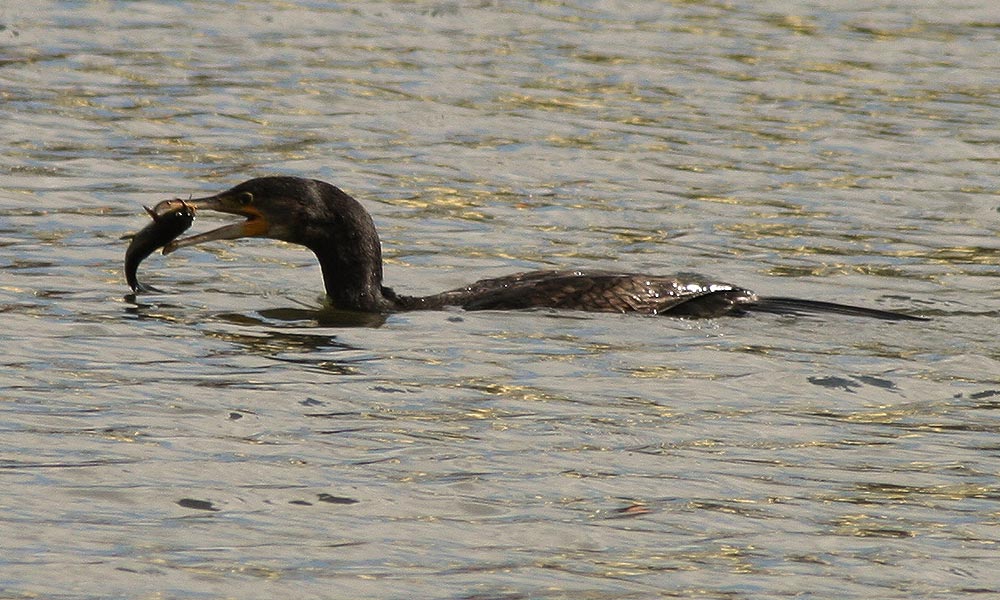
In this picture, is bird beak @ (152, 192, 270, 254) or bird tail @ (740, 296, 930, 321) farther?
bird beak @ (152, 192, 270, 254)

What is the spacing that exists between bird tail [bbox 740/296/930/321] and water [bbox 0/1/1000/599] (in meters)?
0.12

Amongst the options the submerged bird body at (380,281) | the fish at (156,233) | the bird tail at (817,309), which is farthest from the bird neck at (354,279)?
the bird tail at (817,309)

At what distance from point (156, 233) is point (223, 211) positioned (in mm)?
382

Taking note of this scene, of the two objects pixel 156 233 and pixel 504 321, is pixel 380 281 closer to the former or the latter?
pixel 504 321

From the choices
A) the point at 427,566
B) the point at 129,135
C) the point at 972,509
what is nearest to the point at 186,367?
the point at 427,566

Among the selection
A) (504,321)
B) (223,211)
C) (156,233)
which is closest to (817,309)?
(504,321)

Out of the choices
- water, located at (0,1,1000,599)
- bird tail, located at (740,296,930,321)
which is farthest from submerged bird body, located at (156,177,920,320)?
water, located at (0,1,1000,599)

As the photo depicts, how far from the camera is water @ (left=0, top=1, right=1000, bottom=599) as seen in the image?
7230 mm

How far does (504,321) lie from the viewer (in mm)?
11141

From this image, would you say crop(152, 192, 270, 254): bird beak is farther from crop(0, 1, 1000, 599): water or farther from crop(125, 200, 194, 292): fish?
crop(0, 1, 1000, 599): water

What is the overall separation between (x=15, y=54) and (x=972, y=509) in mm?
12289

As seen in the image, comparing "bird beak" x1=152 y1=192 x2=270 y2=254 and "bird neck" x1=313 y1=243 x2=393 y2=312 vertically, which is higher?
"bird beak" x1=152 y1=192 x2=270 y2=254

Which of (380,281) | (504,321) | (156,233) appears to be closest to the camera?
(504,321)

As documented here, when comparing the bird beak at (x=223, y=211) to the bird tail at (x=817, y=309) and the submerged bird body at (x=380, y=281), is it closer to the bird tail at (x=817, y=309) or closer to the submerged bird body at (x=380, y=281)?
the submerged bird body at (x=380, y=281)
